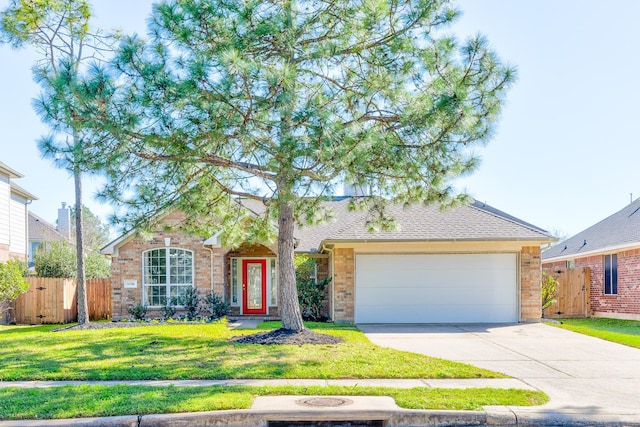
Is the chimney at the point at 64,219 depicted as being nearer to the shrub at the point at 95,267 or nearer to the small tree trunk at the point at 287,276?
the shrub at the point at 95,267

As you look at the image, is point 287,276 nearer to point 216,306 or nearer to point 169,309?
point 216,306

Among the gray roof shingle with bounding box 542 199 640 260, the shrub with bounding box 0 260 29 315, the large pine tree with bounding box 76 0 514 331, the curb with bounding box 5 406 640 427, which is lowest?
the curb with bounding box 5 406 640 427

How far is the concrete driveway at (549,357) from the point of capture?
23.3ft

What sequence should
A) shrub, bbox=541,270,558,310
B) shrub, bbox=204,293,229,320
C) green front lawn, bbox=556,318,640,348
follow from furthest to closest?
shrub, bbox=541,270,558,310 → shrub, bbox=204,293,229,320 → green front lawn, bbox=556,318,640,348

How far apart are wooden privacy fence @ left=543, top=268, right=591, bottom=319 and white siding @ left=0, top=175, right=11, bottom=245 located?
67.2 ft

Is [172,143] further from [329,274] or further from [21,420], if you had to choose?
[329,274]

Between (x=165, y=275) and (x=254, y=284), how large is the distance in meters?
3.21

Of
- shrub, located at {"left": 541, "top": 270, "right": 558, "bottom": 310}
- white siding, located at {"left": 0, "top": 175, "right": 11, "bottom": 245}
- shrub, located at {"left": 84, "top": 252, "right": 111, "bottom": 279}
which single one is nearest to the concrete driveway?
shrub, located at {"left": 541, "top": 270, "right": 558, "bottom": 310}

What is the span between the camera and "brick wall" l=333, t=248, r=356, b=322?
16.7 metres

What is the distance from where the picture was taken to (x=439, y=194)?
38.9 ft

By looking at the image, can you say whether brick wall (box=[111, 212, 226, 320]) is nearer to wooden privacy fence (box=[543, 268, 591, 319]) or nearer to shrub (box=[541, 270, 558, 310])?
shrub (box=[541, 270, 558, 310])

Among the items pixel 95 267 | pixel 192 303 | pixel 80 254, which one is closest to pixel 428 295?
pixel 192 303

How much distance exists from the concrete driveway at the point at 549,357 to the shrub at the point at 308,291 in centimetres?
221

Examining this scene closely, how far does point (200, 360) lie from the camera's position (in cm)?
961
